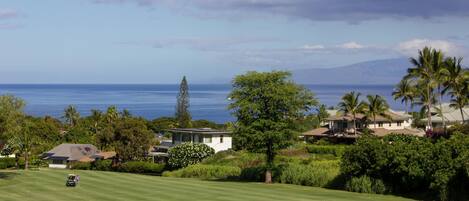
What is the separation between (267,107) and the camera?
57.7m

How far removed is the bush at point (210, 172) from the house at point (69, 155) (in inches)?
1296

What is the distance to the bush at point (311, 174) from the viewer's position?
174 ft

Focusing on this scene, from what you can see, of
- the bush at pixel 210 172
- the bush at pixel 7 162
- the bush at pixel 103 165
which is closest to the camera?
the bush at pixel 210 172

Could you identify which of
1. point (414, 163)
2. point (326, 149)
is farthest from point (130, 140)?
point (414, 163)

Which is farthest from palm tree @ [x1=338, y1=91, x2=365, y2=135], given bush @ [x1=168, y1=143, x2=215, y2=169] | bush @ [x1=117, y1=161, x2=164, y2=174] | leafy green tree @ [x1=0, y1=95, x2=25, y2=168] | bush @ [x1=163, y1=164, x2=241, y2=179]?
leafy green tree @ [x1=0, y1=95, x2=25, y2=168]

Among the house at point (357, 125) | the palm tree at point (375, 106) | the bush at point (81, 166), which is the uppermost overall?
the palm tree at point (375, 106)

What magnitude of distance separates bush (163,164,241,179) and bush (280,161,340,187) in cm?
791

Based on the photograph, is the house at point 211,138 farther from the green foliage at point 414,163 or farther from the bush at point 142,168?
the green foliage at point 414,163

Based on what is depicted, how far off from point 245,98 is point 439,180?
20971 mm

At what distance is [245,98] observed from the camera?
2277 inches

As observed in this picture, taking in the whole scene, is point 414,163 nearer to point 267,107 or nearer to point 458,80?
point 267,107

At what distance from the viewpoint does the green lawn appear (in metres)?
40.8

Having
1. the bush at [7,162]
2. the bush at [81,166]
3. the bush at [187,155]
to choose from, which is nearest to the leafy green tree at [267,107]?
the bush at [187,155]

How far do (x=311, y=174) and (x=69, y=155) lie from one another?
60.4 metres
